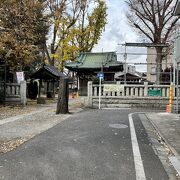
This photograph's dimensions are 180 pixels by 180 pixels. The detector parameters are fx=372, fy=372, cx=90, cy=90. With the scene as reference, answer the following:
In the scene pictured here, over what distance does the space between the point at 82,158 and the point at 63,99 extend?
1118cm

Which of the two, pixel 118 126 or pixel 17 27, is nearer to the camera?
pixel 118 126

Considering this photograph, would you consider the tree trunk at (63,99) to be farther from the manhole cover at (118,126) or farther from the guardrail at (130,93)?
the manhole cover at (118,126)

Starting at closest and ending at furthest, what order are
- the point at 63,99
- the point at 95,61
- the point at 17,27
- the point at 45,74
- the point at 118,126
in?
the point at 118,126 < the point at 63,99 < the point at 17,27 < the point at 45,74 < the point at 95,61

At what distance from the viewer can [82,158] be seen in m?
7.99

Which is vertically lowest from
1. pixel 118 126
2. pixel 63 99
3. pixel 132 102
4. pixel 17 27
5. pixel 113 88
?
pixel 118 126

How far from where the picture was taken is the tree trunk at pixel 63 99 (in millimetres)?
18875

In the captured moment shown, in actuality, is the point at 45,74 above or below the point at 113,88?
above

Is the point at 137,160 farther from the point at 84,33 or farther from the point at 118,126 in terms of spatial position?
the point at 84,33

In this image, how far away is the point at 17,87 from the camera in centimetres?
2498

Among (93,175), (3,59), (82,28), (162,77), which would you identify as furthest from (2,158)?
(82,28)

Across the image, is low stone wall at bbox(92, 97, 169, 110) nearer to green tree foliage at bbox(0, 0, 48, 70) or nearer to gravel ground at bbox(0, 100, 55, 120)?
gravel ground at bbox(0, 100, 55, 120)

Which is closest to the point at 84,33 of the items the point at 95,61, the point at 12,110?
the point at 95,61

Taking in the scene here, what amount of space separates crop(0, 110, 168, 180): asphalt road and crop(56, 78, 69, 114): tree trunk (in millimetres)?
6982

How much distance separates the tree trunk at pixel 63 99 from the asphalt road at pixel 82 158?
6982 mm
